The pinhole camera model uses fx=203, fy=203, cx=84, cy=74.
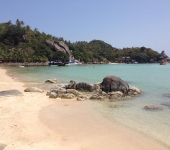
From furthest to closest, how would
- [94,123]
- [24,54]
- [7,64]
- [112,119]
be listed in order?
[24,54]
[7,64]
[112,119]
[94,123]

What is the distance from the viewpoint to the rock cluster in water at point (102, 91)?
45.0 feet

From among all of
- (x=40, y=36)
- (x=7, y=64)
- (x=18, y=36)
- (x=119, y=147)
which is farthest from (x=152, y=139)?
(x=40, y=36)

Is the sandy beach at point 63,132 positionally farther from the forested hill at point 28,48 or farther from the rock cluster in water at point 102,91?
the forested hill at point 28,48

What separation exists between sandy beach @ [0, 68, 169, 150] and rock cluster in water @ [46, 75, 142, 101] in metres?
3.48

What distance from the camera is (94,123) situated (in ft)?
26.6

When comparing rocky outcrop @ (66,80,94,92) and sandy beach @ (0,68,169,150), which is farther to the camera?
rocky outcrop @ (66,80,94,92)

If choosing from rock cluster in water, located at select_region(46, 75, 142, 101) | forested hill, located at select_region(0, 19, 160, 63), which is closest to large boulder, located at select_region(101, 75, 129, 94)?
rock cluster in water, located at select_region(46, 75, 142, 101)

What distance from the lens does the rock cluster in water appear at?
45.0 feet

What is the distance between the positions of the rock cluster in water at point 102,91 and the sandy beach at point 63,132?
11.4 feet

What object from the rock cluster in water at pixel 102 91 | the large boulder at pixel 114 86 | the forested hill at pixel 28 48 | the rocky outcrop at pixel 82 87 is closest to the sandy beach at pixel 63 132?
the rock cluster in water at pixel 102 91

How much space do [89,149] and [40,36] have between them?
115m

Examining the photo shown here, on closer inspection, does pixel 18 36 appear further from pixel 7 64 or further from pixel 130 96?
pixel 130 96

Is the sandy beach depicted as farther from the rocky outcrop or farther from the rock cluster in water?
the rocky outcrop

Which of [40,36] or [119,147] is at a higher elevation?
[40,36]
